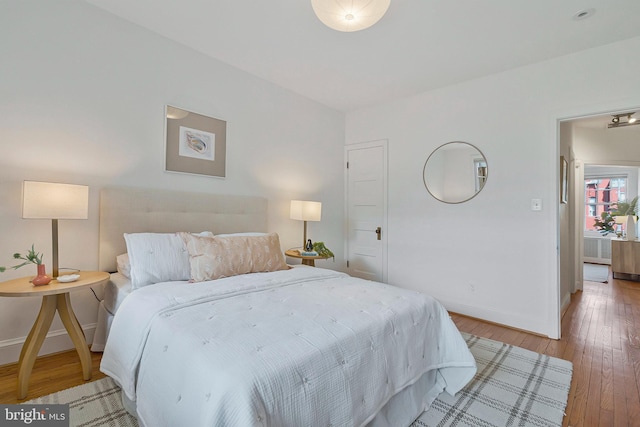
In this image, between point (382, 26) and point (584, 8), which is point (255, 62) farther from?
point (584, 8)

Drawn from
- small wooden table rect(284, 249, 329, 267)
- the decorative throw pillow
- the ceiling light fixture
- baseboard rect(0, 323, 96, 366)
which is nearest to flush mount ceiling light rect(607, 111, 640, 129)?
the ceiling light fixture

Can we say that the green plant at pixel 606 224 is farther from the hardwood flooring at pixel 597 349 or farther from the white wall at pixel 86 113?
the white wall at pixel 86 113

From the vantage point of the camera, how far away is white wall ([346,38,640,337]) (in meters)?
2.75

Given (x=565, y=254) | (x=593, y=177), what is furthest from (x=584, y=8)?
(x=593, y=177)

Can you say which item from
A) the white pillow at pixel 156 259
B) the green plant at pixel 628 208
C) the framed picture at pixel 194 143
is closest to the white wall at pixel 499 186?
the framed picture at pixel 194 143

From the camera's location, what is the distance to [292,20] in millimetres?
2357

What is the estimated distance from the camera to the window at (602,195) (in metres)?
6.75

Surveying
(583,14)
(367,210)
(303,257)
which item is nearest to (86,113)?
(303,257)

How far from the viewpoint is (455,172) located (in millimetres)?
3461

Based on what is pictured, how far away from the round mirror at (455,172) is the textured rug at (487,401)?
5.95 ft

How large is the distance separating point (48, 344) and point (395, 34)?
365cm

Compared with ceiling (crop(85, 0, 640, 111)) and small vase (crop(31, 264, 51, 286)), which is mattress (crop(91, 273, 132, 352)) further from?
ceiling (crop(85, 0, 640, 111))

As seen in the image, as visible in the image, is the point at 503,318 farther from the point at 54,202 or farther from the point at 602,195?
the point at 602,195

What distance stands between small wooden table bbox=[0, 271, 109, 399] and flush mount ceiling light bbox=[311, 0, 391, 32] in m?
2.25
